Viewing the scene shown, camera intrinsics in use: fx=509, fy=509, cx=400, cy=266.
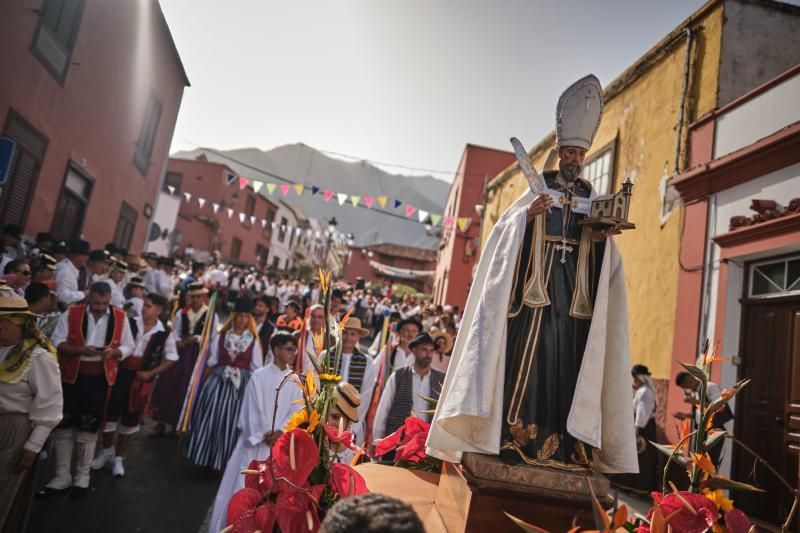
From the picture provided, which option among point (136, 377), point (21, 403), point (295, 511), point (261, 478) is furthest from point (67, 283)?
point (295, 511)

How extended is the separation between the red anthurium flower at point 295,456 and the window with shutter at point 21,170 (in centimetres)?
941

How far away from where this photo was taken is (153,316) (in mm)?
6355

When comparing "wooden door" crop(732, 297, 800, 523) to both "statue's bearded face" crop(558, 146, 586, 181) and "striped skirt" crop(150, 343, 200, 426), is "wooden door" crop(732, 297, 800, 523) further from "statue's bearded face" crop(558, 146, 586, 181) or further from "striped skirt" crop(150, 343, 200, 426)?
"striped skirt" crop(150, 343, 200, 426)

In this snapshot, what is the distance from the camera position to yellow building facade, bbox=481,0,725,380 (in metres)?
7.71

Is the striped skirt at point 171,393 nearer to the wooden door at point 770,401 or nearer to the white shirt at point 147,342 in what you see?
the white shirt at point 147,342

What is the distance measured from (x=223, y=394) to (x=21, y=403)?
8.71ft

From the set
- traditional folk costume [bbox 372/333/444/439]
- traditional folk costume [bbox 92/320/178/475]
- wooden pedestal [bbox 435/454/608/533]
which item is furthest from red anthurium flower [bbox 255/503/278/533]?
traditional folk costume [bbox 92/320/178/475]

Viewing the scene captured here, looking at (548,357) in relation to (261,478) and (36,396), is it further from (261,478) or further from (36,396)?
(36,396)

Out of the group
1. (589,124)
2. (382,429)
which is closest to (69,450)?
(382,429)

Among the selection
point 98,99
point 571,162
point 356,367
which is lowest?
point 356,367

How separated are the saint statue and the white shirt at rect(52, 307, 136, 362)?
13.9ft

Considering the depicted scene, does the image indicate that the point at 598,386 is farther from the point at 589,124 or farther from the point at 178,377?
the point at 178,377

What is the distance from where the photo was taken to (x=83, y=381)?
5062 millimetres

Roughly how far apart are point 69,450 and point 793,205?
804cm
